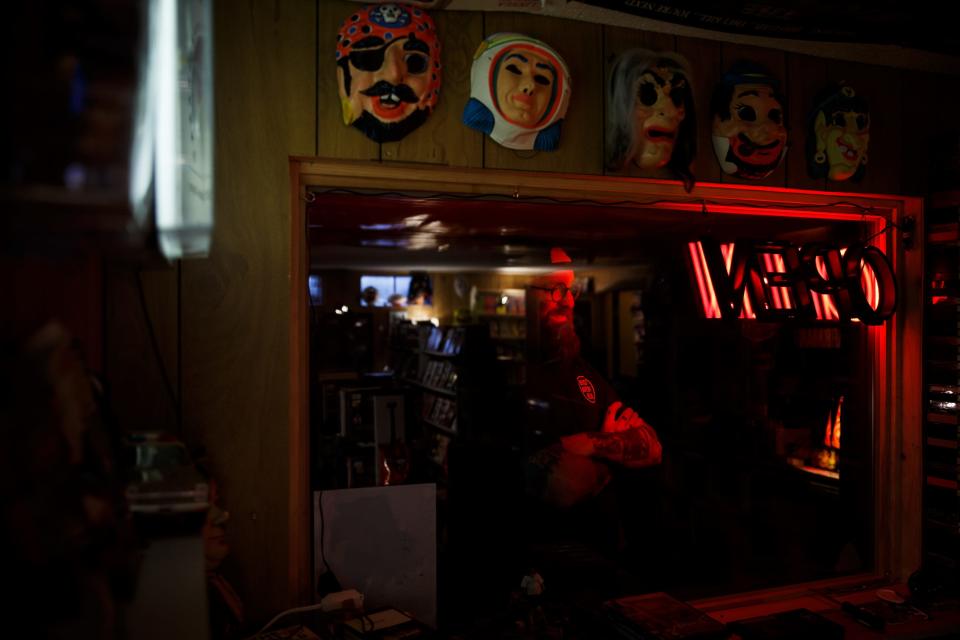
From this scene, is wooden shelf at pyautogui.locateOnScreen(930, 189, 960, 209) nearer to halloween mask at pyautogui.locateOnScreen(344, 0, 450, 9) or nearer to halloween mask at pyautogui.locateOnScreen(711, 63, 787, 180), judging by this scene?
halloween mask at pyautogui.locateOnScreen(711, 63, 787, 180)

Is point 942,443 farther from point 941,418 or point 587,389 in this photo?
point 587,389

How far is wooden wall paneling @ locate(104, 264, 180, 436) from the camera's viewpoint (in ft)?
5.77

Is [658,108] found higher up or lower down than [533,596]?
higher up

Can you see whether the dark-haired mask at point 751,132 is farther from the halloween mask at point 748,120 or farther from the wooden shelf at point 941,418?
the wooden shelf at point 941,418

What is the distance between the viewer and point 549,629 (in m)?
2.23

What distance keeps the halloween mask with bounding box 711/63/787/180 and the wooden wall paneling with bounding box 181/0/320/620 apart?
4.41 ft

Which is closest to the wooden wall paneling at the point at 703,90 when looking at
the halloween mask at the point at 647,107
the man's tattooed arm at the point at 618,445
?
the halloween mask at the point at 647,107

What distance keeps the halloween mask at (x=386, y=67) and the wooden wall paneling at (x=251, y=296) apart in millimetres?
135

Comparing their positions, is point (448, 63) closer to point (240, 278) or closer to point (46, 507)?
point (240, 278)

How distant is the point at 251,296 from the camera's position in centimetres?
188

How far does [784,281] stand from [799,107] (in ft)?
2.05

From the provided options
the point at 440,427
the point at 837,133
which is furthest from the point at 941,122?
the point at 440,427

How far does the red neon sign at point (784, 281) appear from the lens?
2.52 metres

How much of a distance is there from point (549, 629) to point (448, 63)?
180cm
